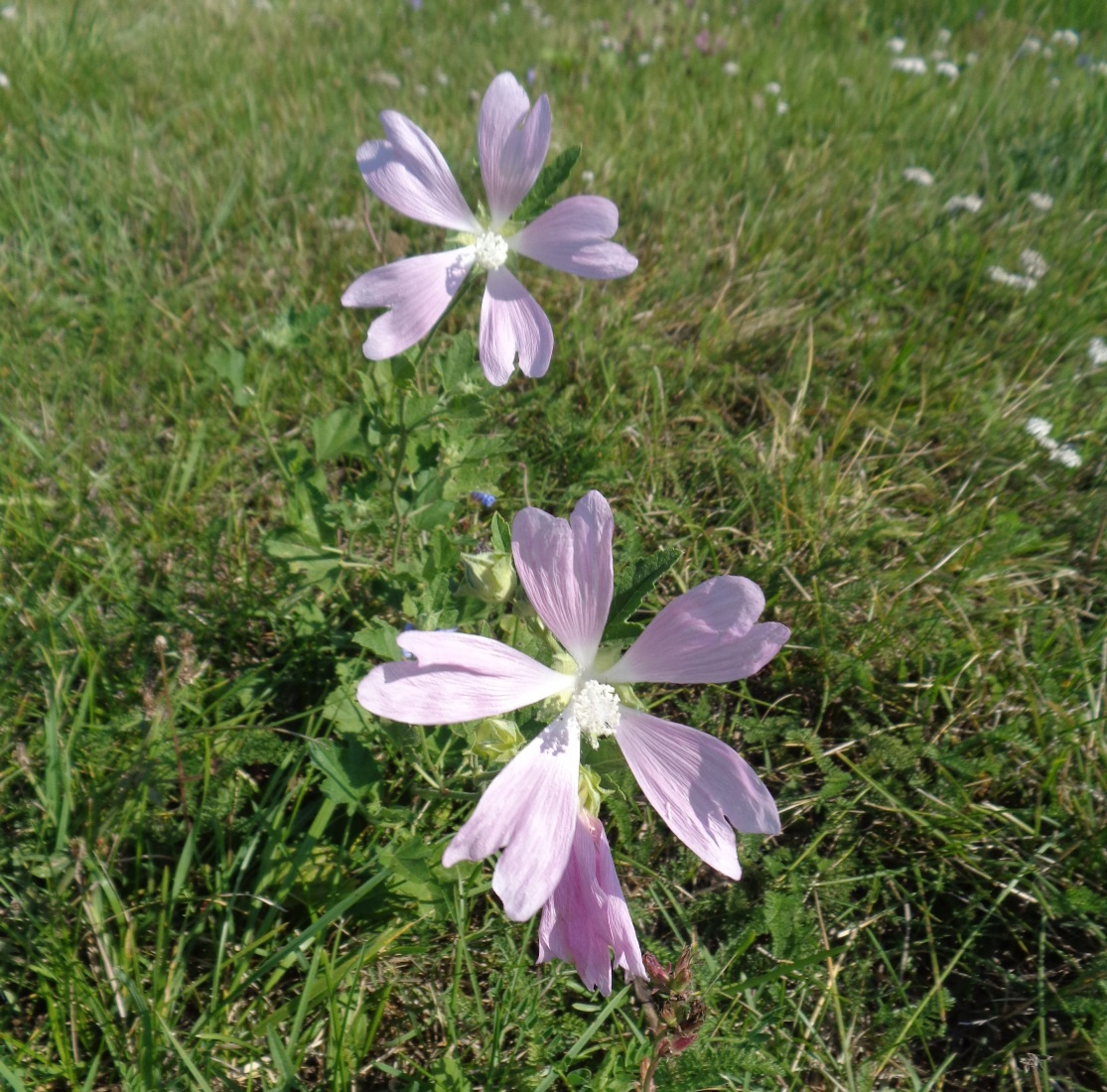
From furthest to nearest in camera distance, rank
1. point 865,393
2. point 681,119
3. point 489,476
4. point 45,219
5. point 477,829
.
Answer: point 681,119 → point 45,219 → point 865,393 → point 489,476 → point 477,829

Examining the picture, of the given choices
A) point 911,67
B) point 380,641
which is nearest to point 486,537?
point 380,641

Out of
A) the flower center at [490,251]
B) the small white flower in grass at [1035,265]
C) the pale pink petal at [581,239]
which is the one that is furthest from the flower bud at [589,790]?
the small white flower in grass at [1035,265]

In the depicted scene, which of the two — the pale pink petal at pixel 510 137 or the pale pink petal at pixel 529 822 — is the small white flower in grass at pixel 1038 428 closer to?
the pale pink petal at pixel 510 137

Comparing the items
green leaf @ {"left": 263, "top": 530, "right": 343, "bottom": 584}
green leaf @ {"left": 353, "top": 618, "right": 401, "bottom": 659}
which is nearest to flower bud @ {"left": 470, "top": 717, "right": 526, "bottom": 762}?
green leaf @ {"left": 353, "top": 618, "right": 401, "bottom": 659}

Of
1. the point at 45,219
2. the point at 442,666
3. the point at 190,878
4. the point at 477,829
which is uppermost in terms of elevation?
the point at 442,666

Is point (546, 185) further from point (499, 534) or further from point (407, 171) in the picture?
point (499, 534)

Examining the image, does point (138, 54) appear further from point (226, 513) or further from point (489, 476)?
point (489, 476)

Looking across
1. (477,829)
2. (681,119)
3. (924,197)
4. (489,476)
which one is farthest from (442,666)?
(681,119)
